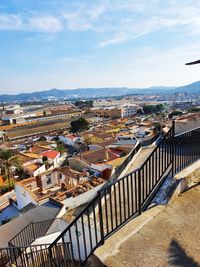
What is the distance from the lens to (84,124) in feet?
206

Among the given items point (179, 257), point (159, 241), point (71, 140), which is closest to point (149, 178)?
point (159, 241)

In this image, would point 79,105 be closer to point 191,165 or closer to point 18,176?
point 18,176

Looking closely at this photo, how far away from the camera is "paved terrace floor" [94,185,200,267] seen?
2.95m

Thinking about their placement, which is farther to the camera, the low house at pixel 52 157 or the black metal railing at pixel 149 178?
the low house at pixel 52 157

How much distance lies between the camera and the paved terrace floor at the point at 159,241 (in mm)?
2953

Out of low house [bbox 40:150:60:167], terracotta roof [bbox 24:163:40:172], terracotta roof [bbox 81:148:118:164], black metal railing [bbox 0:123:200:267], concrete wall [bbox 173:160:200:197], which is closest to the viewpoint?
black metal railing [bbox 0:123:200:267]

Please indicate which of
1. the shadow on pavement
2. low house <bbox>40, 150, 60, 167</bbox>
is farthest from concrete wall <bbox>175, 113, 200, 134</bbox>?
low house <bbox>40, 150, 60, 167</bbox>

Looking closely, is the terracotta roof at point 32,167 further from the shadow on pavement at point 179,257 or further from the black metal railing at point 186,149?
the shadow on pavement at point 179,257

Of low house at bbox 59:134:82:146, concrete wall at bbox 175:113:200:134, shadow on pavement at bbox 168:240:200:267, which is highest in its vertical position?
concrete wall at bbox 175:113:200:134

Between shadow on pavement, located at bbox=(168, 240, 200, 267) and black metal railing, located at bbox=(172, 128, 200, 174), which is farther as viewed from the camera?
black metal railing, located at bbox=(172, 128, 200, 174)

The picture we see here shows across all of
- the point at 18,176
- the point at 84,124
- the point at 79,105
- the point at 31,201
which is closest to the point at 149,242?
the point at 31,201

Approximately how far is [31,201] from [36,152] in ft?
75.7

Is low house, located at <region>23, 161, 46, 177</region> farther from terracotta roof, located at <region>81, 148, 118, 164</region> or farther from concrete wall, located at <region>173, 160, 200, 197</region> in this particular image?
concrete wall, located at <region>173, 160, 200, 197</region>

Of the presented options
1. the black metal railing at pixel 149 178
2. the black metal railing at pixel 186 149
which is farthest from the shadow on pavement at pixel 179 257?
the black metal railing at pixel 186 149
